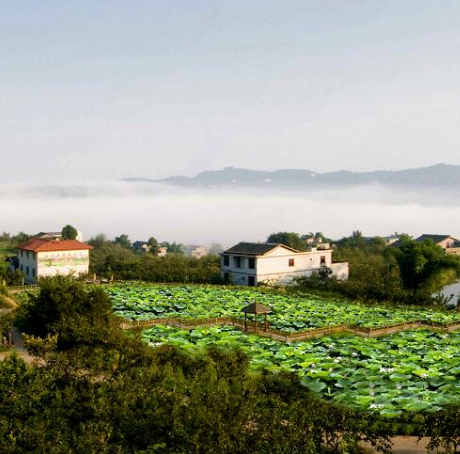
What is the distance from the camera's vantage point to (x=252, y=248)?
161ft

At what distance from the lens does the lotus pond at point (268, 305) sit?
3075 centimetres

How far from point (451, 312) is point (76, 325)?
80.0 ft

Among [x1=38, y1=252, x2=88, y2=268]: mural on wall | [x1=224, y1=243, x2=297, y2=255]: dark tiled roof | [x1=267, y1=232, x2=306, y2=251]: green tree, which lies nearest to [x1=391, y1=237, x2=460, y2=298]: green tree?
[x1=224, y1=243, x2=297, y2=255]: dark tiled roof

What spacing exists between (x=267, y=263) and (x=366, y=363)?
27284 millimetres

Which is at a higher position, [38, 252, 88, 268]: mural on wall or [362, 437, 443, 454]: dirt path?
[38, 252, 88, 268]: mural on wall

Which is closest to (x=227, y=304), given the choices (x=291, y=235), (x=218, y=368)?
(x=218, y=368)

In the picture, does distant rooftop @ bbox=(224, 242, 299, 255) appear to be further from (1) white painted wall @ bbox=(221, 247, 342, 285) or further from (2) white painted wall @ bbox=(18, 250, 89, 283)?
(2) white painted wall @ bbox=(18, 250, 89, 283)

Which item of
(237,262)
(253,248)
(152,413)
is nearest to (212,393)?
(152,413)

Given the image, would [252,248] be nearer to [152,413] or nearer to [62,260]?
[62,260]

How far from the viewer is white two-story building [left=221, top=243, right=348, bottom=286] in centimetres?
4781

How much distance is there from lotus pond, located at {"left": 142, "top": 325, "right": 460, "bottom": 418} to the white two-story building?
20.1 m

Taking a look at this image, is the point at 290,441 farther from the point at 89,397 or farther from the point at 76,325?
the point at 76,325

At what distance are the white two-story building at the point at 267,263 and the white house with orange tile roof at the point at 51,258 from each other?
12032 mm

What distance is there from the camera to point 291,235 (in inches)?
3376
